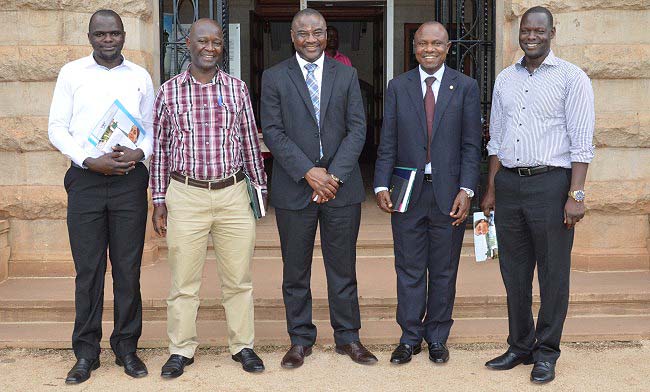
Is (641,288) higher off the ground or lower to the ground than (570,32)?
lower

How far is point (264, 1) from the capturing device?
541 inches

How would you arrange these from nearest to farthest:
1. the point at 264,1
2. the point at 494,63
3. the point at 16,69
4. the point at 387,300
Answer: the point at 387,300 < the point at 16,69 < the point at 494,63 < the point at 264,1

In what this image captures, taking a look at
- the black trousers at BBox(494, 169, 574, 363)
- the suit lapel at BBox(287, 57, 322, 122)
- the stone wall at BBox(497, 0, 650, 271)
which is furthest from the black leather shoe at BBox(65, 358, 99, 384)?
the stone wall at BBox(497, 0, 650, 271)

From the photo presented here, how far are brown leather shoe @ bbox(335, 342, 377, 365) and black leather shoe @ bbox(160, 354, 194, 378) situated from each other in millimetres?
980

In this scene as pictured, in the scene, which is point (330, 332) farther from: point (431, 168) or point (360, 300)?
point (431, 168)

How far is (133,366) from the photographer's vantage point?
4.77 metres

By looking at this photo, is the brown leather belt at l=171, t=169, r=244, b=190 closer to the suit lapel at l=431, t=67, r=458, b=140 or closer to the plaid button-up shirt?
the plaid button-up shirt

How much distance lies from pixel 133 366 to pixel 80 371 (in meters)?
0.30

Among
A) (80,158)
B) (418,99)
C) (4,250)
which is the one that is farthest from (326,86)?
(4,250)

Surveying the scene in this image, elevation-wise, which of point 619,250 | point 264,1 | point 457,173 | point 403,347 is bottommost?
point 403,347

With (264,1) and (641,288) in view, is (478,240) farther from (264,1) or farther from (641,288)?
(264,1)

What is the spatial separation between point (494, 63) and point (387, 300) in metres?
2.65

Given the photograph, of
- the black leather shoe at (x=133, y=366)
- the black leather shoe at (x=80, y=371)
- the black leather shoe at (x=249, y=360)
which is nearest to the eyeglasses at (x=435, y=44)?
the black leather shoe at (x=249, y=360)

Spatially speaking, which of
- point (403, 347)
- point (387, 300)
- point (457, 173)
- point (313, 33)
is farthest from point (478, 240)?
point (313, 33)
